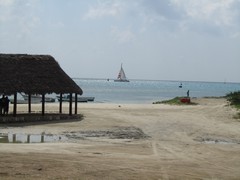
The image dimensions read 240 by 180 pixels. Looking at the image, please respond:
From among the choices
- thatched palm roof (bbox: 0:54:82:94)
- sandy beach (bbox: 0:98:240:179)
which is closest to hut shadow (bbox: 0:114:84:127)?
sandy beach (bbox: 0:98:240:179)

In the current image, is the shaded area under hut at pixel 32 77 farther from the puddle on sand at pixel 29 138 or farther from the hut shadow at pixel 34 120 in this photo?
the puddle on sand at pixel 29 138

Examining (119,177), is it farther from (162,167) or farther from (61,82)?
(61,82)

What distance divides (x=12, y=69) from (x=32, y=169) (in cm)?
1634

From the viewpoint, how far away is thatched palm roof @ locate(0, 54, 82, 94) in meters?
28.3

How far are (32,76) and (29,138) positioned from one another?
8730 mm

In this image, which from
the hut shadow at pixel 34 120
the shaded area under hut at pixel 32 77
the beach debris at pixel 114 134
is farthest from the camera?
the shaded area under hut at pixel 32 77

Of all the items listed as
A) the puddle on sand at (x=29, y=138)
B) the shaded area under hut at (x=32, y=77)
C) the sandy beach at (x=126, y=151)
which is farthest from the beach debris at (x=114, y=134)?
the shaded area under hut at (x=32, y=77)

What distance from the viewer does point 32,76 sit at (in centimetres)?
2941


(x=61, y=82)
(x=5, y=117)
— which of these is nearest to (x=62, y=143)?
(x=5, y=117)

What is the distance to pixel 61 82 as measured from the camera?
30188 mm

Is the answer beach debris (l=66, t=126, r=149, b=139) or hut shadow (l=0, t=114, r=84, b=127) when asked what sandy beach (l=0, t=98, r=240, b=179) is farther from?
hut shadow (l=0, t=114, r=84, b=127)

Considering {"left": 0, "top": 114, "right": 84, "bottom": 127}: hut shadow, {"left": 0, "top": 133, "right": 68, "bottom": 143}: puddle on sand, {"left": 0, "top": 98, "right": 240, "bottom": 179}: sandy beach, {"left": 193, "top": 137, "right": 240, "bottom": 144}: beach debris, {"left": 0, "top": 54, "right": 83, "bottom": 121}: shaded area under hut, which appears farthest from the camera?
{"left": 0, "top": 54, "right": 83, "bottom": 121}: shaded area under hut

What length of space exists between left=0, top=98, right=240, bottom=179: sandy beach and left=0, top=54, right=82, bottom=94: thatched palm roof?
8.07ft

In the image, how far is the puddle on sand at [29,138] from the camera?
66.6 ft
